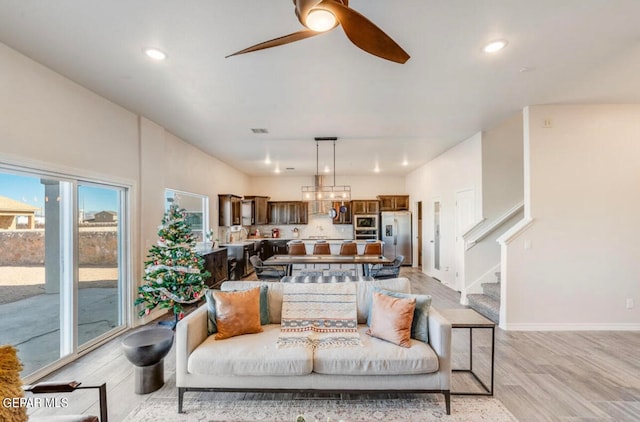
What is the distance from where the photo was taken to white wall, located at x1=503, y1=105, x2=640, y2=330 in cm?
396

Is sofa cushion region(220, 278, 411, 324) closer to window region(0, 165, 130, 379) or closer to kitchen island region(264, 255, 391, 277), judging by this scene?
→ kitchen island region(264, 255, 391, 277)

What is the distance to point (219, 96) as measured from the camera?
11.8 ft

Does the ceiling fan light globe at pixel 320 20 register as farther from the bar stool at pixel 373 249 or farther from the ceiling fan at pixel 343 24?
the bar stool at pixel 373 249

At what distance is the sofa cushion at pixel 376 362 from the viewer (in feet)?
7.41

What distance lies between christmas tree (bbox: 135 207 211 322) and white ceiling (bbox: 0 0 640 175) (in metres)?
1.64

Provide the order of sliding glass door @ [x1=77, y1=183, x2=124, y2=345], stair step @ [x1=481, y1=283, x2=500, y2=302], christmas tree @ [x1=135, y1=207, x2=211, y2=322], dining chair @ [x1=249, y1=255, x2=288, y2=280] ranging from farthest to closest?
dining chair @ [x1=249, y1=255, x2=288, y2=280]
stair step @ [x1=481, y1=283, x2=500, y2=302]
christmas tree @ [x1=135, y1=207, x2=211, y2=322]
sliding glass door @ [x1=77, y1=183, x2=124, y2=345]

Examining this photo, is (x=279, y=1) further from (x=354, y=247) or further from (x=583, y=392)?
(x=354, y=247)

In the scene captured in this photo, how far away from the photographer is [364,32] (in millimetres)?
1625

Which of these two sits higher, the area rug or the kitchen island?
the kitchen island

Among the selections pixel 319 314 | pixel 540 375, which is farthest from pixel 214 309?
pixel 540 375

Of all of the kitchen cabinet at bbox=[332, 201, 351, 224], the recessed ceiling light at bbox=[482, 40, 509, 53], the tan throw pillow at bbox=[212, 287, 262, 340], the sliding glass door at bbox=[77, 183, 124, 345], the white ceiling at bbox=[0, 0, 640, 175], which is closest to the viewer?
the white ceiling at bbox=[0, 0, 640, 175]

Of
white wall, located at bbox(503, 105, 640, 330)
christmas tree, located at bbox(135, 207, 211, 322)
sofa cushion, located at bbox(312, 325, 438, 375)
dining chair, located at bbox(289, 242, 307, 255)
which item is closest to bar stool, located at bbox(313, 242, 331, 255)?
dining chair, located at bbox(289, 242, 307, 255)

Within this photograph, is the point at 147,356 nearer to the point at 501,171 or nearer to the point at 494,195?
the point at 494,195

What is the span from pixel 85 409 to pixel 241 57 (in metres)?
3.23
